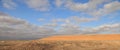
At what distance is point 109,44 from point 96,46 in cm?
269

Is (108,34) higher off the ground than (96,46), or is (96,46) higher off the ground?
(108,34)

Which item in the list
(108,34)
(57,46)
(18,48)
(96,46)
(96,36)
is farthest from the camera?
(108,34)

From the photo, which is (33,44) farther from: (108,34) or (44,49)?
(108,34)

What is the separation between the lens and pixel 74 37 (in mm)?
34688

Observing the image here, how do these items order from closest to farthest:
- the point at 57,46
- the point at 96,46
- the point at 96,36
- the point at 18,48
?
the point at 18,48
the point at 57,46
the point at 96,46
the point at 96,36

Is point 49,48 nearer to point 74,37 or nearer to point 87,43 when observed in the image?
point 87,43

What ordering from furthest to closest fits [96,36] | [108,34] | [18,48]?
[108,34] < [96,36] < [18,48]

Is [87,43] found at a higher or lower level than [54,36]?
lower

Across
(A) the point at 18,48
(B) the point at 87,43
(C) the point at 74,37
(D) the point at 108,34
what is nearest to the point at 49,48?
(A) the point at 18,48

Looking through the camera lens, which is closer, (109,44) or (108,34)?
(109,44)

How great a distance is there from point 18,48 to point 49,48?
12.0 ft

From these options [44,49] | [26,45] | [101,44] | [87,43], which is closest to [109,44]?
[101,44]

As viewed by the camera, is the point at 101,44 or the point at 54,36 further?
the point at 54,36

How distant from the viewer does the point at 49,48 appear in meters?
21.9
